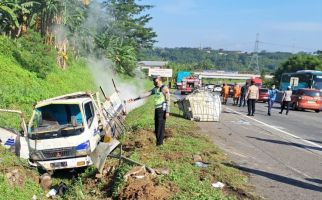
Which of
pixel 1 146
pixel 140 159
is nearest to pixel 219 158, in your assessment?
pixel 140 159

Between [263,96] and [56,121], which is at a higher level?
[56,121]

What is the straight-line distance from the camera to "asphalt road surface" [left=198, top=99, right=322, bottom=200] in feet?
28.3

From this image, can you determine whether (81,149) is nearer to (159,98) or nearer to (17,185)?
(17,185)

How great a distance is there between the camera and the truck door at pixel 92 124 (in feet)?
36.6

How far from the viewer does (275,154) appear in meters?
12.0

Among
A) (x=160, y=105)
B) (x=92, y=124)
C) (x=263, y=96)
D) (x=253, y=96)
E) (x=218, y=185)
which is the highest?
(x=160, y=105)

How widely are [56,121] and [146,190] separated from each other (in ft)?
14.9

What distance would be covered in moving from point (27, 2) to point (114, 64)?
21.7 metres

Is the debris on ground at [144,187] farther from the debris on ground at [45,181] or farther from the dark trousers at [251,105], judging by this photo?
the dark trousers at [251,105]

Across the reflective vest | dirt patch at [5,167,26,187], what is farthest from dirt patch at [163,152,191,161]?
dirt patch at [5,167,26,187]

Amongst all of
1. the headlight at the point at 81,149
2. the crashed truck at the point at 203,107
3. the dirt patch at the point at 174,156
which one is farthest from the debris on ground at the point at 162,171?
the crashed truck at the point at 203,107

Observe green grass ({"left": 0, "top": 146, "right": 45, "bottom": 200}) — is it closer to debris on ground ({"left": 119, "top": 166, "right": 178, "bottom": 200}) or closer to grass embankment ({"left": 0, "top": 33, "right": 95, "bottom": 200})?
grass embankment ({"left": 0, "top": 33, "right": 95, "bottom": 200})

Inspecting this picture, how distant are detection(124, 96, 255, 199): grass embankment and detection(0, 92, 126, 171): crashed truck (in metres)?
0.97

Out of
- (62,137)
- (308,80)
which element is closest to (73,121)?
(62,137)
